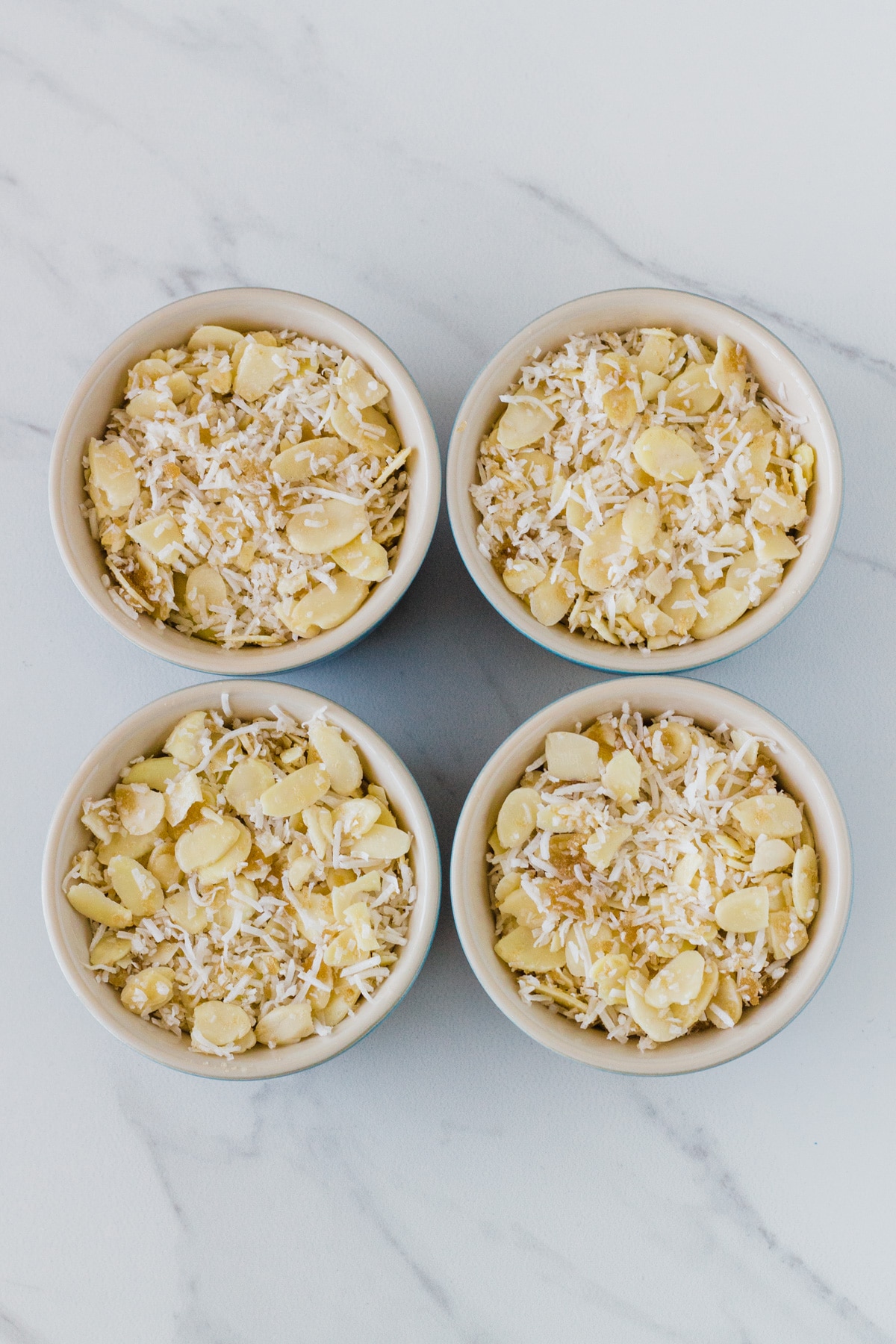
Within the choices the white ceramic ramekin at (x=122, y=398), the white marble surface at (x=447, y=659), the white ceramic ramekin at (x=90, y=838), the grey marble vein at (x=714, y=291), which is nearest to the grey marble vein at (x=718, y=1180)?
the white marble surface at (x=447, y=659)

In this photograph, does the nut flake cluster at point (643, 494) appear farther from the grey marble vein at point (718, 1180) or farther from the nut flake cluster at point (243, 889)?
the grey marble vein at point (718, 1180)

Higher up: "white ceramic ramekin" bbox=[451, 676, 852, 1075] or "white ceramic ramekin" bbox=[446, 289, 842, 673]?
"white ceramic ramekin" bbox=[446, 289, 842, 673]

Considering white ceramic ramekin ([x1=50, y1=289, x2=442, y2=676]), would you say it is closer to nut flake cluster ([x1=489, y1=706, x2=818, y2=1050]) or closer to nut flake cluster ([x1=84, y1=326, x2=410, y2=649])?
nut flake cluster ([x1=84, y1=326, x2=410, y2=649])

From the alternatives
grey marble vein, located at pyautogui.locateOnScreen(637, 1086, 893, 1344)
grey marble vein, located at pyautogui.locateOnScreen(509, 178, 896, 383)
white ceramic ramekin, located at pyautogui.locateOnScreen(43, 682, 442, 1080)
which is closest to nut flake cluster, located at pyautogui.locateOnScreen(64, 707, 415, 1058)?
white ceramic ramekin, located at pyautogui.locateOnScreen(43, 682, 442, 1080)

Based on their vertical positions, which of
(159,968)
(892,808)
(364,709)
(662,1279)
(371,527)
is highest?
(371,527)

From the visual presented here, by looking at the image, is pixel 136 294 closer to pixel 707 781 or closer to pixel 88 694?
pixel 88 694

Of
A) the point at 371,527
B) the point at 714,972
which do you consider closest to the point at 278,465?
the point at 371,527
